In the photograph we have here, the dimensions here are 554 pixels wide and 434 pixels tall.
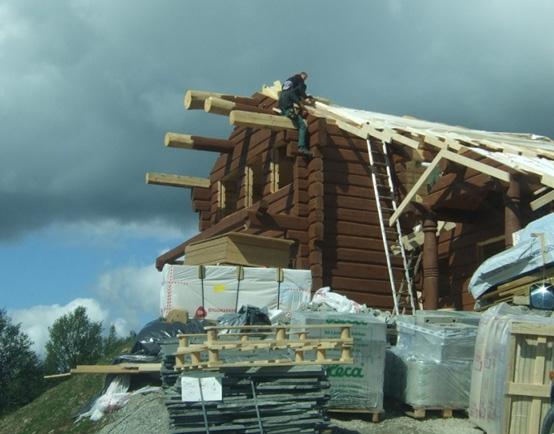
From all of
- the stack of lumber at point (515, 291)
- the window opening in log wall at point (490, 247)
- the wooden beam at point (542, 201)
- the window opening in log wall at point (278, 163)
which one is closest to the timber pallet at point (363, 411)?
the stack of lumber at point (515, 291)

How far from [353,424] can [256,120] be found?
790 centimetres

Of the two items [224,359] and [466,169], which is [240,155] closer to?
[466,169]

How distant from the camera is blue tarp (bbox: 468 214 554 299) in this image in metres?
12.0

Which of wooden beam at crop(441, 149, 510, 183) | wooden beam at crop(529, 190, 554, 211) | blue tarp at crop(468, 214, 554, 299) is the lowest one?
blue tarp at crop(468, 214, 554, 299)

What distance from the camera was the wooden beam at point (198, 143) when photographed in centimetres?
1988

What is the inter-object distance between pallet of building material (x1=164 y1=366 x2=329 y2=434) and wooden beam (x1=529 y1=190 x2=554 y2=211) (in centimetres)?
563

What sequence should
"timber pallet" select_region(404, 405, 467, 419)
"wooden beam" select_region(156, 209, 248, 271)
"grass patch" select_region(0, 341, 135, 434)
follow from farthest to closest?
"wooden beam" select_region(156, 209, 248, 271)
"grass patch" select_region(0, 341, 135, 434)
"timber pallet" select_region(404, 405, 467, 419)

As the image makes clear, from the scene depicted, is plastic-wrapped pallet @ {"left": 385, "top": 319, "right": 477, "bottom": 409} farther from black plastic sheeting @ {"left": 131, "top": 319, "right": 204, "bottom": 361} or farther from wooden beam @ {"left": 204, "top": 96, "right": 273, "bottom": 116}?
wooden beam @ {"left": 204, "top": 96, "right": 273, "bottom": 116}

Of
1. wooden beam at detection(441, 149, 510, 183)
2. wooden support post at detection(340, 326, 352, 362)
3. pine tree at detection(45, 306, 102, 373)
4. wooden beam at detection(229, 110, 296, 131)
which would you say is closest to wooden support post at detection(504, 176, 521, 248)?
wooden beam at detection(441, 149, 510, 183)

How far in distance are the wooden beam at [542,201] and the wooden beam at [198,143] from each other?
8.64 meters

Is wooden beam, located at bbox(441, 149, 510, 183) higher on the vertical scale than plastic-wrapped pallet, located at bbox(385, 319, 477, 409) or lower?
higher

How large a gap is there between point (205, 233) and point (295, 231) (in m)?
4.55

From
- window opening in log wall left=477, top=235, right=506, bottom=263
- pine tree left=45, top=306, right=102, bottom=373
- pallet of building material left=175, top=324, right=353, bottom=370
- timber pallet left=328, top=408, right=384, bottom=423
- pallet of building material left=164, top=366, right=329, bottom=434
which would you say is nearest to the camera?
pallet of building material left=164, top=366, right=329, bottom=434

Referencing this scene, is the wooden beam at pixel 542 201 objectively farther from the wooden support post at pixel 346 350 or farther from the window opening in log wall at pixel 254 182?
Answer: the window opening in log wall at pixel 254 182
